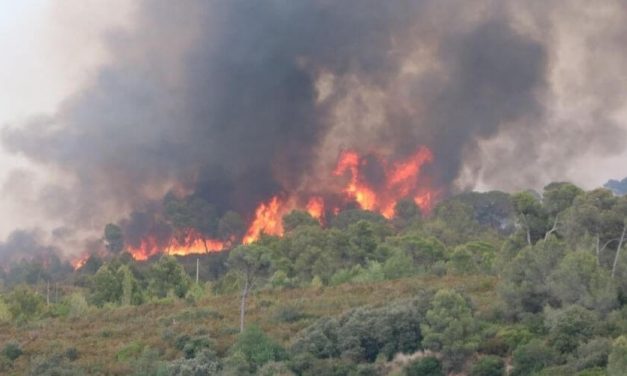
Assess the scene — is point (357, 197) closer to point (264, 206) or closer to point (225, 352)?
point (264, 206)

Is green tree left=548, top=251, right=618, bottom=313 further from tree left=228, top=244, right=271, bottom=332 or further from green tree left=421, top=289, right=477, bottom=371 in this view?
tree left=228, top=244, right=271, bottom=332

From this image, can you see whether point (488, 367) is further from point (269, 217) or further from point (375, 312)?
point (269, 217)

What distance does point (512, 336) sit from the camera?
3541 cm

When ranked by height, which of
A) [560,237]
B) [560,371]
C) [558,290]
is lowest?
Answer: [560,371]

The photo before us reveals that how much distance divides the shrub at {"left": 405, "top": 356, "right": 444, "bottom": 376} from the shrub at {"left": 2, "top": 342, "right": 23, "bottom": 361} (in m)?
17.1

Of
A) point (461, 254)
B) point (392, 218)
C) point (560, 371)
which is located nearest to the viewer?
point (560, 371)

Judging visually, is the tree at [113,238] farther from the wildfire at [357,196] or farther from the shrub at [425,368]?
the shrub at [425,368]

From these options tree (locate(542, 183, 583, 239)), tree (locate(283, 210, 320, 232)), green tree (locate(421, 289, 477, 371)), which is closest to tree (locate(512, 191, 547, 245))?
tree (locate(542, 183, 583, 239))

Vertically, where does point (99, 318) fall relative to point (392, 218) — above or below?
below

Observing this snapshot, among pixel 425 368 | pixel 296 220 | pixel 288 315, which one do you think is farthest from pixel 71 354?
pixel 296 220

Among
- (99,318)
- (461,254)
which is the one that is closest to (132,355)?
(99,318)

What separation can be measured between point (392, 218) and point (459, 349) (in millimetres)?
59899

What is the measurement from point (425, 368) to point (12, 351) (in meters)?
17.9

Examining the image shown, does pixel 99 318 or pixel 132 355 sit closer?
pixel 132 355
